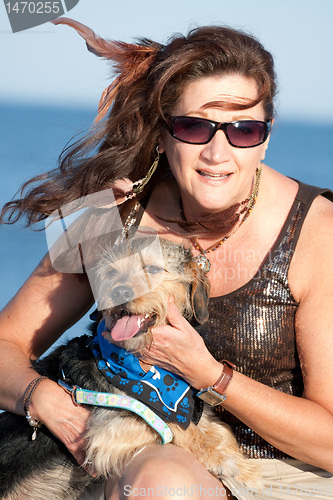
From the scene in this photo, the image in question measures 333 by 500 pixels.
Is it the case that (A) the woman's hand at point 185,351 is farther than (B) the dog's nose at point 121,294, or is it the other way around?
(B) the dog's nose at point 121,294

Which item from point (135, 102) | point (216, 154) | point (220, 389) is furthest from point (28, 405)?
point (135, 102)

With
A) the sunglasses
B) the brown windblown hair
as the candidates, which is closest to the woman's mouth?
the sunglasses

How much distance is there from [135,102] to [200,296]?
89cm

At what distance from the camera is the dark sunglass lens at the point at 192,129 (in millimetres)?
2566

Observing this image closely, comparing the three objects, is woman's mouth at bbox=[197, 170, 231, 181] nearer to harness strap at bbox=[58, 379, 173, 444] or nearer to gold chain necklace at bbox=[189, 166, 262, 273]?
gold chain necklace at bbox=[189, 166, 262, 273]

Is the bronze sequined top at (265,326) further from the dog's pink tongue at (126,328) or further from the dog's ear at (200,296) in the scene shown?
the dog's pink tongue at (126,328)

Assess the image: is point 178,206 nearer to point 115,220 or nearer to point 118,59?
point 115,220

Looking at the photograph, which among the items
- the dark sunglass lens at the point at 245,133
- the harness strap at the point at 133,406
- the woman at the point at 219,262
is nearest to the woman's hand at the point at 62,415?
the woman at the point at 219,262

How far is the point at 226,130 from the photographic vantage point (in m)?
2.56

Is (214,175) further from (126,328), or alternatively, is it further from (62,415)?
(62,415)

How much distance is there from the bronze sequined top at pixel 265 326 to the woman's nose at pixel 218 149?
35cm

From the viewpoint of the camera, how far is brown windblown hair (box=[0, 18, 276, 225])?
2.59 metres

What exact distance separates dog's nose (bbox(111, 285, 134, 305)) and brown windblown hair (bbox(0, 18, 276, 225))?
1.74 ft

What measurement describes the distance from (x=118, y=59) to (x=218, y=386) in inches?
56.2
